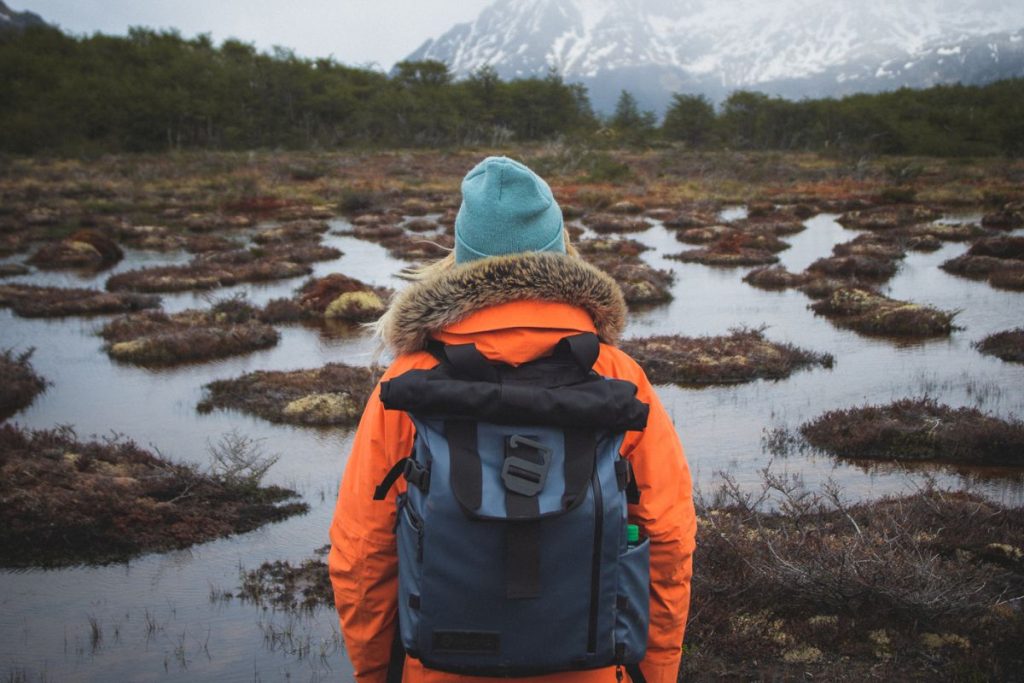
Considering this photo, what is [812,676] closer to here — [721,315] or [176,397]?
[176,397]

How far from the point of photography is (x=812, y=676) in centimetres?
379

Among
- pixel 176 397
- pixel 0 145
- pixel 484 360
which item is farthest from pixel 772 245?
pixel 0 145

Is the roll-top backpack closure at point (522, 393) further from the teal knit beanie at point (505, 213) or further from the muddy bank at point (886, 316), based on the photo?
the muddy bank at point (886, 316)

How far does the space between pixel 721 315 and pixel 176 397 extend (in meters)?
8.84

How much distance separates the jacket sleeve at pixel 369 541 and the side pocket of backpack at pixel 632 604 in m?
0.60

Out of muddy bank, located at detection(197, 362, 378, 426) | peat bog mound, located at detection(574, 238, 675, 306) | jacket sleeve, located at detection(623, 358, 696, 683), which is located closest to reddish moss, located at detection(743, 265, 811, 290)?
peat bog mound, located at detection(574, 238, 675, 306)

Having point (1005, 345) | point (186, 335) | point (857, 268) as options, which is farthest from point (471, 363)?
point (857, 268)

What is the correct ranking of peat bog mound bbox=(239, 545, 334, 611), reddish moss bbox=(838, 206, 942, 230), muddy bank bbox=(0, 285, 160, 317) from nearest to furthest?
1. peat bog mound bbox=(239, 545, 334, 611)
2. muddy bank bbox=(0, 285, 160, 317)
3. reddish moss bbox=(838, 206, 942, 230)

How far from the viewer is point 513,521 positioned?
182 cm

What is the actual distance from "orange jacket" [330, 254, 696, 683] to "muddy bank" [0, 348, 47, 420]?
8718 millimetres

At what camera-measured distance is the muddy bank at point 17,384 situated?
9.48 meters

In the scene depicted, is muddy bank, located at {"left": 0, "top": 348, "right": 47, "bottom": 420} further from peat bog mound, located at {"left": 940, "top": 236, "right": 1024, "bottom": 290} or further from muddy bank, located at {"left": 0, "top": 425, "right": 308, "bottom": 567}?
peat bog mound, located at {"left": 940, "top": 236, "right": 1024, "bottom": 290}

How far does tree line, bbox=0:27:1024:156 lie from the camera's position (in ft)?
158

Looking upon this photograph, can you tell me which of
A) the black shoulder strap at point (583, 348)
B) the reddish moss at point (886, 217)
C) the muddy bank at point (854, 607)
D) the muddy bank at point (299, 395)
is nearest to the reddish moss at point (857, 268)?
the reddish moss at point (886, 217)
